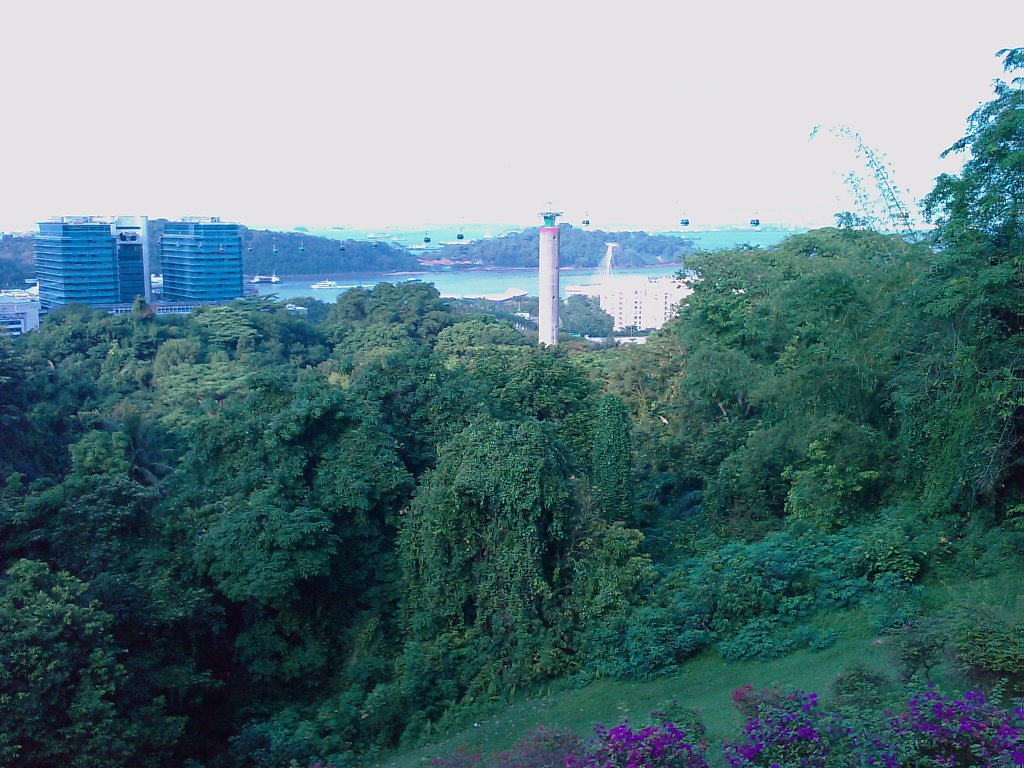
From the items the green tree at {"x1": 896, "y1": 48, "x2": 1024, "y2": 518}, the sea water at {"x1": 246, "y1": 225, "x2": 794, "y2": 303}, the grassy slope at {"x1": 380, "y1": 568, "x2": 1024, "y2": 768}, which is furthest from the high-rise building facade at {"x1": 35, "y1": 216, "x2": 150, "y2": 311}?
the green tree at {"x1": 896, "y1": 48, "x2": 1024, "y2": 518}

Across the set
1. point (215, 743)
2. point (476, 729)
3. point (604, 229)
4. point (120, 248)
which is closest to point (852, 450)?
point (476, 729)

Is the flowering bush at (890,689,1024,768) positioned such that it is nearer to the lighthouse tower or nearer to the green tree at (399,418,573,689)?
the green tree at (399,418,573,689)

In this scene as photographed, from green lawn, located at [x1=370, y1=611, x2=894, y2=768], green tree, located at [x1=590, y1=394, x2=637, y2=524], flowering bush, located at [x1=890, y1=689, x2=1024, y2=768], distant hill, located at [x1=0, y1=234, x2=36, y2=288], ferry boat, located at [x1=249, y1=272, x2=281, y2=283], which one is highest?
distant hill, located at [x1=0, y1=234, x2=36, y2=288]

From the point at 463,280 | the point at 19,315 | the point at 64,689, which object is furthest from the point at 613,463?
the point at 463,280

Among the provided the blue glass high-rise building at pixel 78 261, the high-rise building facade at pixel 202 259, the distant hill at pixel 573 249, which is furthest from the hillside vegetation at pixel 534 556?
the distant hill at pixel 573 249

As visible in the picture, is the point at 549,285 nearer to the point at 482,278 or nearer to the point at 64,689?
the point at 64,689

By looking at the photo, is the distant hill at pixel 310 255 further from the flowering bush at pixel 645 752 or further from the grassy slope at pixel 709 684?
the flowering bush at pixel 645 752

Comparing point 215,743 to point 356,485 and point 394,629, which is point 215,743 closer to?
point 394,629
